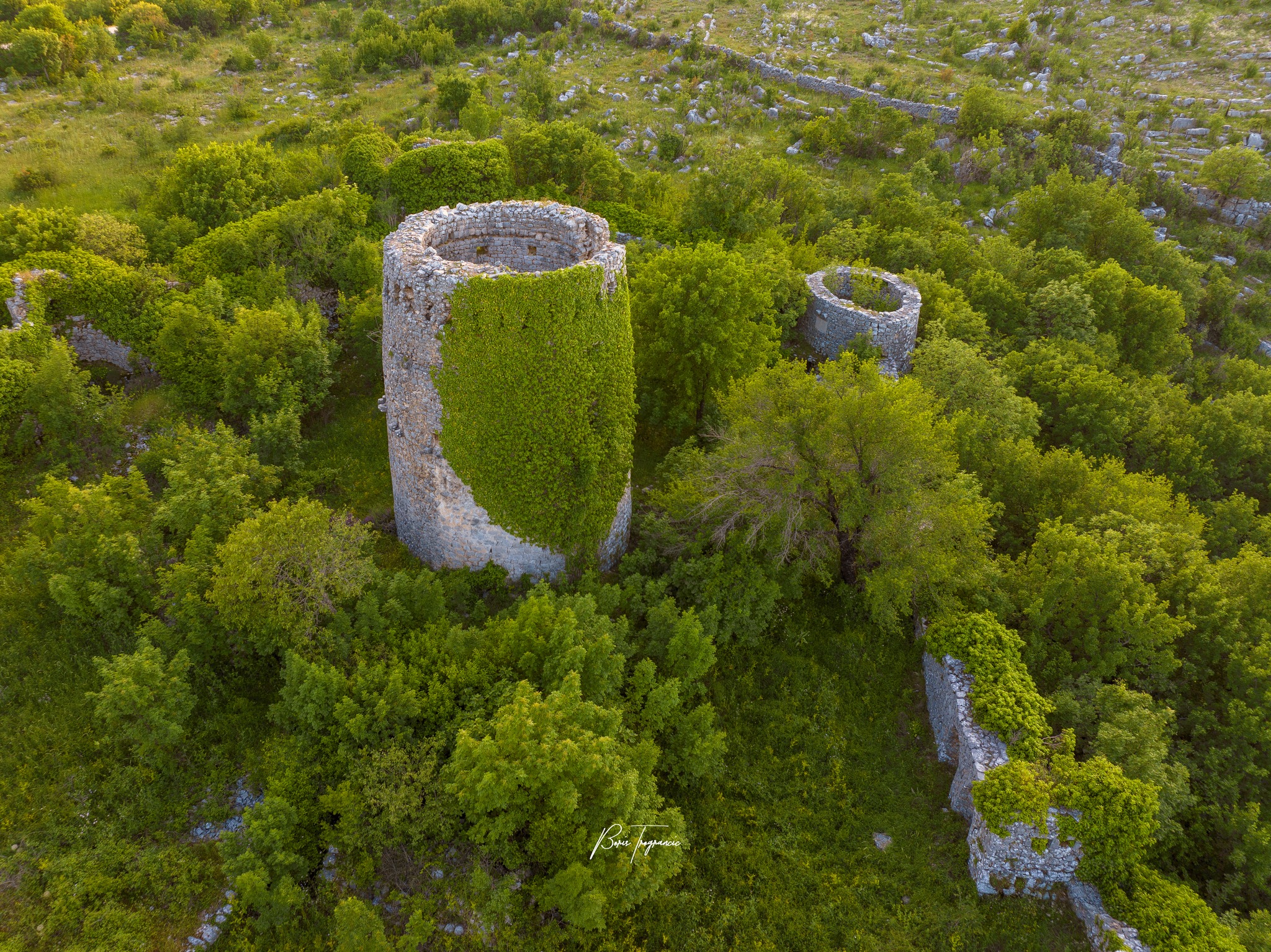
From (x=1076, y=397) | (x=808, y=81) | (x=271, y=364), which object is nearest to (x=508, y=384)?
(x=271, y=364)

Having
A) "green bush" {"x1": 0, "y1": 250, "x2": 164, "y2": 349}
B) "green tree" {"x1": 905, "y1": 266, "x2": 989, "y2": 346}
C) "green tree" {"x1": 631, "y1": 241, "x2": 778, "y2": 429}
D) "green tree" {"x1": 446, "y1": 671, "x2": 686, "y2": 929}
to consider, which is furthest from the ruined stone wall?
"green tree" {"x1": 905, "y1": 266, "x2": 989, "y2": 346}

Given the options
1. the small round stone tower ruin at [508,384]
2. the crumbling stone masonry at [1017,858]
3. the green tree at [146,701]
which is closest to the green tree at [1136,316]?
the crumbling stone masonry at [1017,858]

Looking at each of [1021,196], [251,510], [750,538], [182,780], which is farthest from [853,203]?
[182,780]

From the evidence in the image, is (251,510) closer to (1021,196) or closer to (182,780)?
(182,780)

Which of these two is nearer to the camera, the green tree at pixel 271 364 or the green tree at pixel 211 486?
the green tree at pixel 211 486

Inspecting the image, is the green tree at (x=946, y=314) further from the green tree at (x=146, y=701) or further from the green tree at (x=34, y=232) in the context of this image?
the green tree at (x=34, y=232)

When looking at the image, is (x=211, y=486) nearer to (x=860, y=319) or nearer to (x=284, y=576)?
(x=284, y=576)
